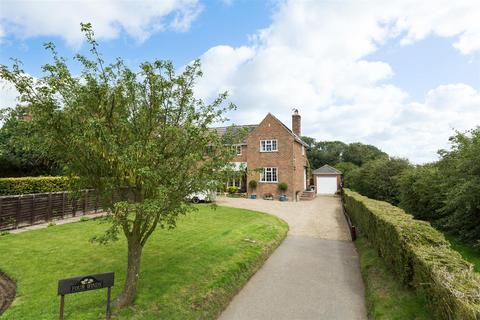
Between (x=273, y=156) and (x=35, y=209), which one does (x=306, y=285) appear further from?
(x=273, y=156)

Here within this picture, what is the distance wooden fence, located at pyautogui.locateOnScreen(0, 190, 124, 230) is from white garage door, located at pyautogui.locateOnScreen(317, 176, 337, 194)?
32218 mm

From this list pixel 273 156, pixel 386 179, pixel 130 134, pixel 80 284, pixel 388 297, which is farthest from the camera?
pixel 273 156

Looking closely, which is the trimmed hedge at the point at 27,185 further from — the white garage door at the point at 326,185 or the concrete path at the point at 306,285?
the white garage door at the point at 326,185

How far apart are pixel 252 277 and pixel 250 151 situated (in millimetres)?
23895

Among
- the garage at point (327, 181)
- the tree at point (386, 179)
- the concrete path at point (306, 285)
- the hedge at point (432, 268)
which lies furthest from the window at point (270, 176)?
the hedge at point (432, 268)

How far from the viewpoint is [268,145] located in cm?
3145

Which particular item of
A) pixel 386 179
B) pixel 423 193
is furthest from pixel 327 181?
pixel 423 193

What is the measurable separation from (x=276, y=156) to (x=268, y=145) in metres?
1.55

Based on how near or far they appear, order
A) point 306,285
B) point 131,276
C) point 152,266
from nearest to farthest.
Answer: point 131,276 < point 306,285 < point 152,266

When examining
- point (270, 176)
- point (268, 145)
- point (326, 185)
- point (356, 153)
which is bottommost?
point (326, 185)

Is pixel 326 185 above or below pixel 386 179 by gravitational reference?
below

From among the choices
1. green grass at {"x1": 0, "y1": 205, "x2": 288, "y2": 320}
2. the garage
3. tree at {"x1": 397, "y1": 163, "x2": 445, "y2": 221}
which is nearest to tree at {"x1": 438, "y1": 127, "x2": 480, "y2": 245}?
tree at {"x1": 397, "y1": 163, "x2": 445, "y2": 221}

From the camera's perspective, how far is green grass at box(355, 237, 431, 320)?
579cm

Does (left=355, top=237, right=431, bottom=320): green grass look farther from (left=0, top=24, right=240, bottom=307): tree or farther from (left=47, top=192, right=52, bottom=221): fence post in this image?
(left=47, top=192, right=52, bottom=221): fence post
